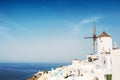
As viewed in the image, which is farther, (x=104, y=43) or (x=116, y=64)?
(x=104, y=43)

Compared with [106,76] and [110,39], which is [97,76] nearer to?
[106,76]

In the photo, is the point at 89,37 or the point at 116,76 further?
the point at 89,37

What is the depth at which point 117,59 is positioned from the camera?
69.6ft

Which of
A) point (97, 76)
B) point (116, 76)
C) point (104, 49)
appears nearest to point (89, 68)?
point (97, 76)

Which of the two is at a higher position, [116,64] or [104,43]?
[104,43]

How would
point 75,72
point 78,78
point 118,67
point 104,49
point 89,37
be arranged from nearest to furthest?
point 118,67 → point 78,78 → point 75,72 → point 104,49 → point 89,37

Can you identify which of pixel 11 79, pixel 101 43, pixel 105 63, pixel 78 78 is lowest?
pixel 11 79

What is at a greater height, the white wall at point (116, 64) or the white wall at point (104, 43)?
the white wall at point (104, 43)

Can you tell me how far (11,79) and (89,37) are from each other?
59.4 m

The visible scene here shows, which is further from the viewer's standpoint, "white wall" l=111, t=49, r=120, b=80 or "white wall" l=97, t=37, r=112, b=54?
"white wall" l=97, t=37, r=112, b=54

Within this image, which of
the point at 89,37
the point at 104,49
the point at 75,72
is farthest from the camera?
the point at 89,37

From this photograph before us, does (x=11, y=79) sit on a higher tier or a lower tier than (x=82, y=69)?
lower

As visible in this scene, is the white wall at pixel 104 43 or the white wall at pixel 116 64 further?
the white wall at pixel 104 43

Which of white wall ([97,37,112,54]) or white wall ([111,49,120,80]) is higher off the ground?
white wall ([97,37,112,54])
